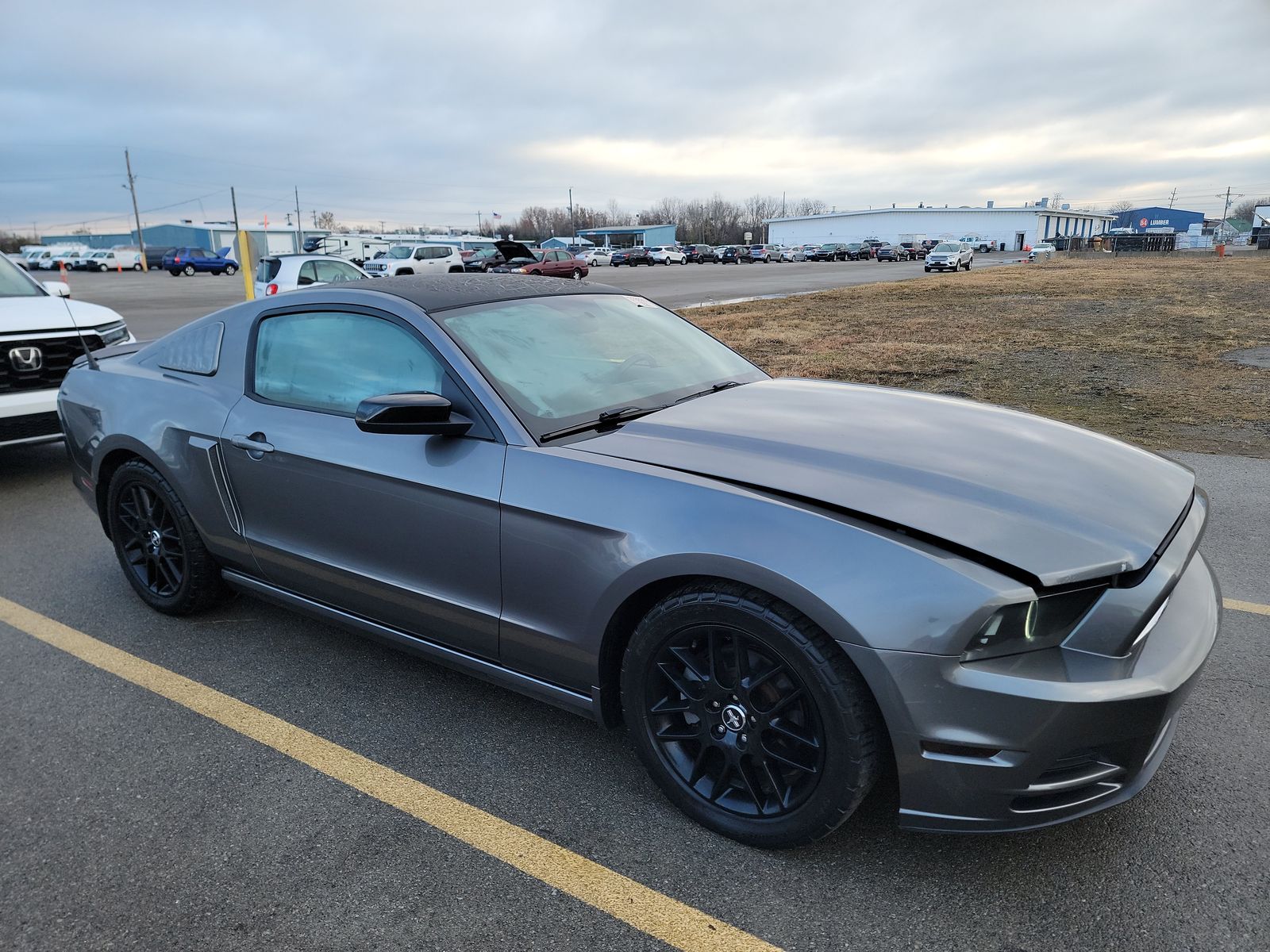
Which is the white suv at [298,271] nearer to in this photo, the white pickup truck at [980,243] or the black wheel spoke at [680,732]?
the black wheel spoke at [680,732]

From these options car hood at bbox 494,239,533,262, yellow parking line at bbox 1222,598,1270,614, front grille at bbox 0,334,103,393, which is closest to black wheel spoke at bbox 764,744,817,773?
yellow parking line at bbox 1222,598,1270,614

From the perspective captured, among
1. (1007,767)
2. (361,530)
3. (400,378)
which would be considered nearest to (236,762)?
(361,530)

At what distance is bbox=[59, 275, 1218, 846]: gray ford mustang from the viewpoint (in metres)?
1.99

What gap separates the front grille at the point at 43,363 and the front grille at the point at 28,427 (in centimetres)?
22

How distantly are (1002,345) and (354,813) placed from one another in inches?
473

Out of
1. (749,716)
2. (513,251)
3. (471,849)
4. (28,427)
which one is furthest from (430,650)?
(513,251)

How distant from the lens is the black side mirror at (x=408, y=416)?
2623 millimetres

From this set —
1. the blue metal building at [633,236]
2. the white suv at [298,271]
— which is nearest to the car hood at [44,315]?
the white suv at [298,271]

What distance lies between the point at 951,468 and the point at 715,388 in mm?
1176

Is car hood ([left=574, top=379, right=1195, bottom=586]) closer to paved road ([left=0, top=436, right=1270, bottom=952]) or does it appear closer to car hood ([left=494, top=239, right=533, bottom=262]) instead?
paved road ([left=0, top=436, right=1270, bottom=952])

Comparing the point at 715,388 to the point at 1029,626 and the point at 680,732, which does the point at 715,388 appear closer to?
the point at 680,732

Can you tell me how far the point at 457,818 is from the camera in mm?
2535

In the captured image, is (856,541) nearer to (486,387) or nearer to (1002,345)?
(486,387)

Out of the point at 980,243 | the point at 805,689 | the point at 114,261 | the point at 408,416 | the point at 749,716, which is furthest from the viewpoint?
the point at 980,243
